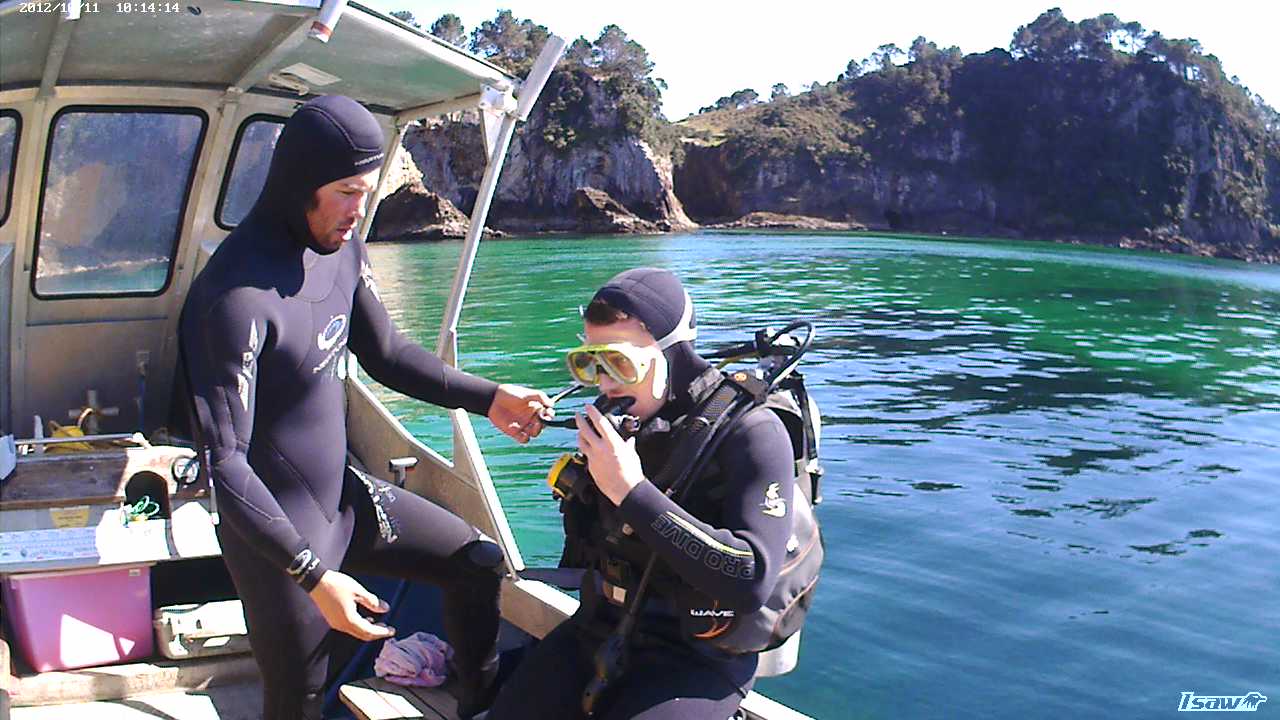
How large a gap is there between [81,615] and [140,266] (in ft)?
6.52

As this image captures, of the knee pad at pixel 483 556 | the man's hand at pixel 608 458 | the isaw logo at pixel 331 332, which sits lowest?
the knee pad at pixel 483 556

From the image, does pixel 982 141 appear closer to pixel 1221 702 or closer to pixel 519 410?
pixel 1221 702

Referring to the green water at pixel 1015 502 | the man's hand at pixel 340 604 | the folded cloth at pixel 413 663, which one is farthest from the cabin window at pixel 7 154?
the green water at pixel 1015 502

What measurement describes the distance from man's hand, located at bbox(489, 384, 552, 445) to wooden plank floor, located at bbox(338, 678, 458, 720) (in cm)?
89

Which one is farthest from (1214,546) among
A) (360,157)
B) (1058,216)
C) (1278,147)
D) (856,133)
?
(1278,147)

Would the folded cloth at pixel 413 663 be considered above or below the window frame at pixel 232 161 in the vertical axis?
below

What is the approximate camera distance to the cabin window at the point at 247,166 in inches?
209

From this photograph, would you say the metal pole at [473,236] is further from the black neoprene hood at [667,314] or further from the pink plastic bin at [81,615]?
the black neoprene hood at [667,314]

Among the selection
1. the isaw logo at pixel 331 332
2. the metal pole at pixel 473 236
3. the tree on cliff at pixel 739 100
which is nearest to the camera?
the isaw logo at pixel 331 332

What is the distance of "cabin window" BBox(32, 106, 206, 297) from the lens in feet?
16.5

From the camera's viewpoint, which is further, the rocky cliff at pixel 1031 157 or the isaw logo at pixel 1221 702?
the rocky cliff at pixel 1031 157

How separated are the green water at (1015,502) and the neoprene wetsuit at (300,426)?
13.3 ft

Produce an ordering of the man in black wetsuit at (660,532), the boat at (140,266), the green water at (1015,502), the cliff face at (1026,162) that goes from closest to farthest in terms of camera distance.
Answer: the man in black wetsuit at (660,532)
the boat at (140,266)
the green water at (1015,502)
the cliff face at (1026,162)

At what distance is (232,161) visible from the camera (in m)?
5.38
